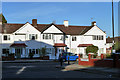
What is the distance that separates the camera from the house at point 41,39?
5022 centimetres

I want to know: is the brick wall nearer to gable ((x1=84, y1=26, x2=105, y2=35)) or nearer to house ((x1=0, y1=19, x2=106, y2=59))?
house ((x1=0, y1=19, x2=106, y2=59))

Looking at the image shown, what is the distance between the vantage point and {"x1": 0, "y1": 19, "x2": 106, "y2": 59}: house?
50.2m

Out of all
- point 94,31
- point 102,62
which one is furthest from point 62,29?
point 102,62

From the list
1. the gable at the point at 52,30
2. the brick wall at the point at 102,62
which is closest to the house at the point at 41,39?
the gable at the point at 52,30

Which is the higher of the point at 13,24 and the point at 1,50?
the point at 13,24

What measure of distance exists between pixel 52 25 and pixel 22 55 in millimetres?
9053

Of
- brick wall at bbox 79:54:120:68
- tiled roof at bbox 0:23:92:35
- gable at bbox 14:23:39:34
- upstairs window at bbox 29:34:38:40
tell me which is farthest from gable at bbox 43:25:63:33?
brick wall at bbox 79:54:120:68

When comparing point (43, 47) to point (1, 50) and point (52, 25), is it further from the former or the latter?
point (1, 50)

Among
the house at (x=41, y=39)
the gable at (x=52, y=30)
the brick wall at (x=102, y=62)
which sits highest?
the gable at (x=52, y=30)

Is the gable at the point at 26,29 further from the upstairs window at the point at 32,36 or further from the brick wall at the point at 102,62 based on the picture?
the brick wall at the point at 102,62

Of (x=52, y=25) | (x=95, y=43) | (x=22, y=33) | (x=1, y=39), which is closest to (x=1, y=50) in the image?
(x=1, y=39)

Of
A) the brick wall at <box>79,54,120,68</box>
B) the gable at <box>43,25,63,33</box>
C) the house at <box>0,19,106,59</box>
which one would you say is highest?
the gable at <box>43,25,63,33</box>

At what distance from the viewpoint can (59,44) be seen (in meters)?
52.1

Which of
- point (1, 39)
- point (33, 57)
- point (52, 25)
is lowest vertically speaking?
point (33, 57)
